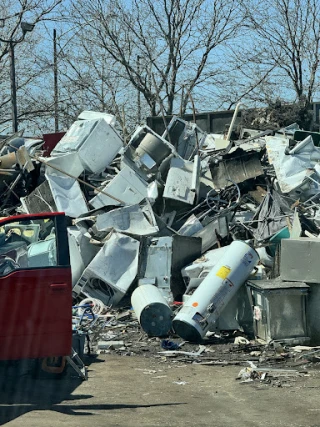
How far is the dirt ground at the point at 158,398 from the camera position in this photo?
5145mm

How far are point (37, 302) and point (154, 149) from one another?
6.47 metres

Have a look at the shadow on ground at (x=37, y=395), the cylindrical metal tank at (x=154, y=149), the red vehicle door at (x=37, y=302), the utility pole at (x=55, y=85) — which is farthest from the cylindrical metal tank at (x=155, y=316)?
the utility pole at (x=55, y=85)

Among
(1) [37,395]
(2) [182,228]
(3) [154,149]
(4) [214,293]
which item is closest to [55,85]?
(3) [154,149]

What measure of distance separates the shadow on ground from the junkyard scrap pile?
1.85 m

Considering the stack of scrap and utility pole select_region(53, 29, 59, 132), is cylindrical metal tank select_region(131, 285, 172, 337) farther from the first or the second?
utility pole select_region(53, 29, 59, 132)

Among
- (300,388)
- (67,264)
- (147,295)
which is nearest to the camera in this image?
(67,264)

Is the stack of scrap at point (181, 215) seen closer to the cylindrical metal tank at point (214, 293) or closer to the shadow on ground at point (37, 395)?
the cylindrical metal tank at point (214, 293)

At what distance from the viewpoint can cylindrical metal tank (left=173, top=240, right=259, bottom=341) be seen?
8.27 metres

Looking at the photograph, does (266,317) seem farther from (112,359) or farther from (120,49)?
(120,49)

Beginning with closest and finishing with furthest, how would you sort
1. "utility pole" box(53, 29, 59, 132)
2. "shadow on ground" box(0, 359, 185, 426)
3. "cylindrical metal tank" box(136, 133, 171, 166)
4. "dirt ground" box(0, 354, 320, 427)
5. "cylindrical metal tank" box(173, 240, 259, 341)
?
1. "dirt ground" box(0, 354, 320, 427)
2. "shadow on ground" box(0, 359, 185, 426)
3. "cylindrical metal tank" box(173, 240, 259, 341)
4. "cylindrical metal tank" box(136, 133, 171, 166)
5. "utility pole" box(53, 29, 59, 132)

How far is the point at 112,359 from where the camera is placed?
7840 mm

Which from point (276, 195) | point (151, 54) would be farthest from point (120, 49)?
point (276, 195)

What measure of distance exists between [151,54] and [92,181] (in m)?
14.8

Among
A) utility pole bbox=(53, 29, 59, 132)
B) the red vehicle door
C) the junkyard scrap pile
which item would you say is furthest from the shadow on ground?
utility pole bbox=(53, 29, 59, 132)
